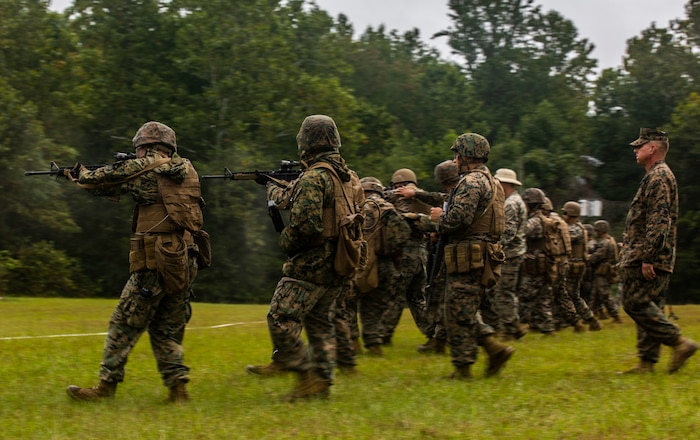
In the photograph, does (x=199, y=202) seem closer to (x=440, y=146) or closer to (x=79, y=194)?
(x=79, y=194)

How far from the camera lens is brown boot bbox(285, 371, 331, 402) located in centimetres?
751

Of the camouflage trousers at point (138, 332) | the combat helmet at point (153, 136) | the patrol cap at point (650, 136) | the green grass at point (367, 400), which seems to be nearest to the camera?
the green grass at point (367, 400)

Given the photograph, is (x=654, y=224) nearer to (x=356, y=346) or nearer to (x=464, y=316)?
(x=464, y=316)

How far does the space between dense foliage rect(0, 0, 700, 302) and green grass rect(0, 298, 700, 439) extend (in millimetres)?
20066

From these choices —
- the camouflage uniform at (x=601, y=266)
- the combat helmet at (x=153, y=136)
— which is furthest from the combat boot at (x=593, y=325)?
the combat helmet at (x=153, y=136)

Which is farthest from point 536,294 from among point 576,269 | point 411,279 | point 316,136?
point 316,136

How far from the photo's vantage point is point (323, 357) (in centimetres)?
768

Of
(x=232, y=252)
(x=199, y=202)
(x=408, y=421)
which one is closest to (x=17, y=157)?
(x=232, y=252)

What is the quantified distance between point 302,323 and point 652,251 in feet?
11.0

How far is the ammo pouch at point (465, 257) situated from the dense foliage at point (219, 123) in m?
22.5

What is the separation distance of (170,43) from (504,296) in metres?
28.4

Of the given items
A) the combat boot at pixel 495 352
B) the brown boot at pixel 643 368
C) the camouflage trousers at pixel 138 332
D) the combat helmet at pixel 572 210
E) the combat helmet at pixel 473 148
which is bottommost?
the brown boot at pixel 643 368

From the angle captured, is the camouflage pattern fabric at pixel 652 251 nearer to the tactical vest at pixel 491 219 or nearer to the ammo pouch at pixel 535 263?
the tactical vest at pixel 491 219

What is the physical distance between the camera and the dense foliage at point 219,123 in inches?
1241
